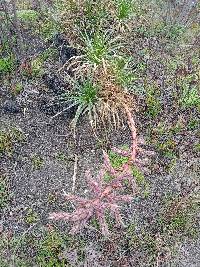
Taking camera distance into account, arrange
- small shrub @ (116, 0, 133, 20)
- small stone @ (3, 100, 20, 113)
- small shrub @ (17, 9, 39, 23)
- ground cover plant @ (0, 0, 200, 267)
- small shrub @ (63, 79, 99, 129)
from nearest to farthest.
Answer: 1. ground cover plant @ (0, 0, 200, 267)
2. small shrub @ (63, 79, 99, 129)
3. small stone @ (3, 100, 20, 113)
4. small shrub @ (116, 0, 133, 20)
5. small shrub @ (17, 9, 39, 23)

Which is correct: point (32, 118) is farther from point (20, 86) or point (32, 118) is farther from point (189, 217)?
point (189, 217)

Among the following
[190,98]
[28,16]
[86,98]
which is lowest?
[190,98]

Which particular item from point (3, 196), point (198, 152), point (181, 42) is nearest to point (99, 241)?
point (3, 196)

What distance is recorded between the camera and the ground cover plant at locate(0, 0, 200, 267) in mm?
5453

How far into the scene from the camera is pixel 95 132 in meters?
6.27

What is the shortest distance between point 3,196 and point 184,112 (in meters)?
2.76

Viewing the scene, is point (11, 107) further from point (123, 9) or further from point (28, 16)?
point (123, 9)

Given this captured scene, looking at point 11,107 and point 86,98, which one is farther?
point 11,107

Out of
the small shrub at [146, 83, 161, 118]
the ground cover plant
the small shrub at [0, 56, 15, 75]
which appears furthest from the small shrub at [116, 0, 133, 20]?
the small shrub at [0, 56, 15, 75]

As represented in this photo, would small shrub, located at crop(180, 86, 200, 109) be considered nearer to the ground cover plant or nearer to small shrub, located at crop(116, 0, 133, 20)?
the ground cover plant

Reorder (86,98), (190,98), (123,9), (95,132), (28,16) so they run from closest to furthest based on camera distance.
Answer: (86,98) < (95,132) < (190,98) < (123,9) < (28,16)

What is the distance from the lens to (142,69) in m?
6.82

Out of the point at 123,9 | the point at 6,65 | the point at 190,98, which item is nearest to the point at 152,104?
the point at 190,98

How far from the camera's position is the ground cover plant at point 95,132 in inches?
215
